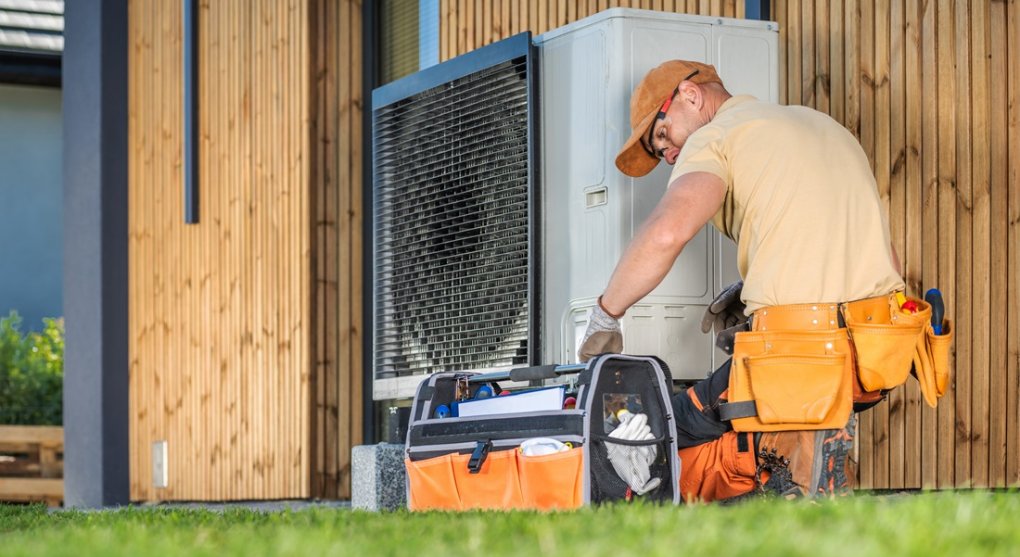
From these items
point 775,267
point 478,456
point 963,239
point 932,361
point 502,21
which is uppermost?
point 502,21

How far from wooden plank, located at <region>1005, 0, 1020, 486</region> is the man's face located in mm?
1183

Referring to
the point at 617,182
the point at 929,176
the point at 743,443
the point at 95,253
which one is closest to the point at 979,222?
the point at 929,176

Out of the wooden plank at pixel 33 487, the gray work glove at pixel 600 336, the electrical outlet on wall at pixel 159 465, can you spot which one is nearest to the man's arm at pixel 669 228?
the gray work glove at pixel 600 336

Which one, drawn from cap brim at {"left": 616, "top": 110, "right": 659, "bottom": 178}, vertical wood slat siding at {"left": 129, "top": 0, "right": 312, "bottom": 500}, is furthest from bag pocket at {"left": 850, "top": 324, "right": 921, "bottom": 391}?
vertical wood slat siding at {"left": 129, "top": 0, "right": 312, "bottom": 500}

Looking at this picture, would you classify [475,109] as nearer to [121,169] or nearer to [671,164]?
[671,164]

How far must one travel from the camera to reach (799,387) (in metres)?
3.85

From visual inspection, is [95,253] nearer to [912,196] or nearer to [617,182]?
[617,182]

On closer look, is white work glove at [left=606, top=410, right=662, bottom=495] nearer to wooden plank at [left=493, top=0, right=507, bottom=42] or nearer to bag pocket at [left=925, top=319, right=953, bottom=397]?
bag pocket at [left=925, top=319, right=953, bottom=397]

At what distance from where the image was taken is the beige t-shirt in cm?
394

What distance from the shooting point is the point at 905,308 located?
12.9ft

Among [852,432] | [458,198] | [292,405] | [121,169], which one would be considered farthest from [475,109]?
[121,169]

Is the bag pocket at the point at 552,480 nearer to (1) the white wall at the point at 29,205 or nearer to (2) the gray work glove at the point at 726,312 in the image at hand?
(2) the gray work glove at the point at 726,312

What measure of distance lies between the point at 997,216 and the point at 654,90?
134 cm

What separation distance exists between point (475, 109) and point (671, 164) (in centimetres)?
111
